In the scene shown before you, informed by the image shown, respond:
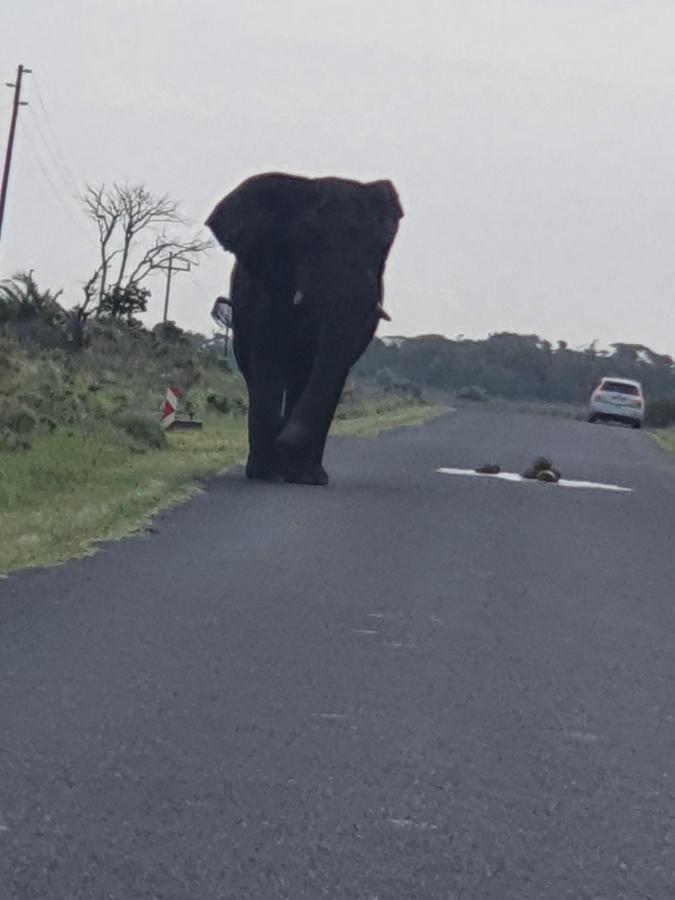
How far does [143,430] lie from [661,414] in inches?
1878

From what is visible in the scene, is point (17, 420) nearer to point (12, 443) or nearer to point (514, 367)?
point (12, 443)

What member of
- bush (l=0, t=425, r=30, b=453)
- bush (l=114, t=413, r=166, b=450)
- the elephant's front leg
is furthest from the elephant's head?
bush (l=114, t=413, r=166, b=450)

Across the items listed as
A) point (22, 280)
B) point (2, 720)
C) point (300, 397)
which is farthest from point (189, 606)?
point (22, 280)

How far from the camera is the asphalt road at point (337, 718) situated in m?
6.90

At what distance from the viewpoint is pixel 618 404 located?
58719 mm

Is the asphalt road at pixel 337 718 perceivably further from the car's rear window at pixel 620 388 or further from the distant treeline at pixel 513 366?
the distant treeline at pixel 513 366

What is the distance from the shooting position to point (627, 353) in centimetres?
12544

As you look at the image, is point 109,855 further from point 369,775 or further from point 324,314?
point 324,314

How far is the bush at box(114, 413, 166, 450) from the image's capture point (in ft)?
89.8

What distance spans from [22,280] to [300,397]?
→ 37.3m

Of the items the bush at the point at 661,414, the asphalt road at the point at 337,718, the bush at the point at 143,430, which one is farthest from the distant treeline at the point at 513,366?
the asphalt road at the point at 337,718

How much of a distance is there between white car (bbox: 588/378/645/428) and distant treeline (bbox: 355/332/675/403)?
44004mm

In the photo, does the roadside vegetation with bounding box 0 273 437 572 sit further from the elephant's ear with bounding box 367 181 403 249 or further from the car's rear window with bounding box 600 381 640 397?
the car's rear window with bounding box 600 381 640 397

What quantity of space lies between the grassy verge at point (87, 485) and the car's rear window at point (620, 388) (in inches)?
1159
